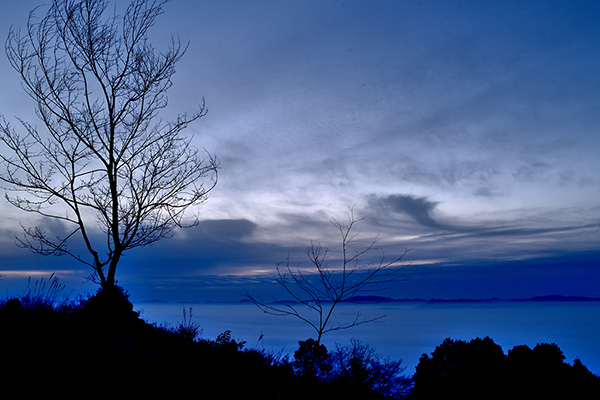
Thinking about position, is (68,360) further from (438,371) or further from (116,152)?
(438,371)

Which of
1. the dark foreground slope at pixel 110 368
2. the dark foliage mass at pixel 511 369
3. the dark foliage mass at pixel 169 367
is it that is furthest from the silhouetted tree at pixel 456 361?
the dark foreground slope at pixel 110 368

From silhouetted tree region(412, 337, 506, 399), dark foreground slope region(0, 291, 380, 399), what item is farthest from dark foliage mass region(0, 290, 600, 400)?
silhouetted tree region(412, 337, 506, 399)

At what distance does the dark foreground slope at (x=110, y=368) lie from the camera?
4051 mm

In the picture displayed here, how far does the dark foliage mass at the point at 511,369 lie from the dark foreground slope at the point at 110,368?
14.2 feet

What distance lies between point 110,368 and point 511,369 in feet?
41.2

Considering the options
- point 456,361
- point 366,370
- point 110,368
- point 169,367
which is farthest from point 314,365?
point 456,361

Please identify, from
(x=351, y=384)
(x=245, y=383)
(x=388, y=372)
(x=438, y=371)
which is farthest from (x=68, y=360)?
(x=438, y=371)

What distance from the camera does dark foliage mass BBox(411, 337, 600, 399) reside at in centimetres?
927

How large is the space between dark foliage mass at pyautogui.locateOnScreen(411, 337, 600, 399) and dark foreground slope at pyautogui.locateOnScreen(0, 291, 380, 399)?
4335 mm

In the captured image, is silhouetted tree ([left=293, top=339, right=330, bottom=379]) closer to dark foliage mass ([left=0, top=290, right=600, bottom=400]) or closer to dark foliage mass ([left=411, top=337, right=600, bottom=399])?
dark foliage mass ([left=0, top=290, right=600, bottom=400])

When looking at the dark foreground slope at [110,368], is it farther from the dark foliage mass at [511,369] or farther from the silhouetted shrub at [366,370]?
the dark foliage mass at [511,369]

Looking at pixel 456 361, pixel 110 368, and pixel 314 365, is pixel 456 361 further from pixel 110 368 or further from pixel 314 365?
pixel 110 368

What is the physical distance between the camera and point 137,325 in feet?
32.6

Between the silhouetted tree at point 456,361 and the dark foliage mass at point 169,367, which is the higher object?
the dark foliage mass at point 169,367
